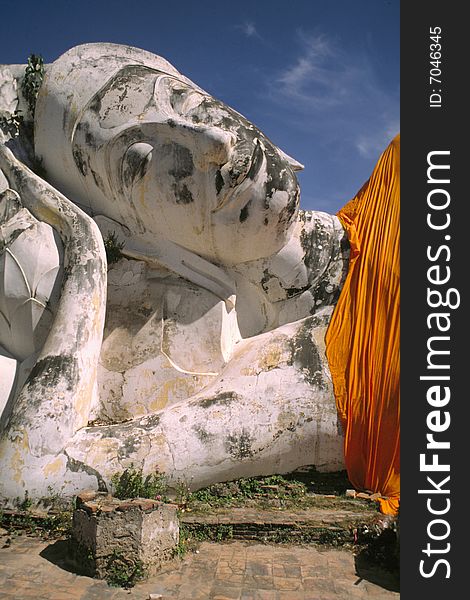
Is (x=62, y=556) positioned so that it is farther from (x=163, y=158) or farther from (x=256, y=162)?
(x=256, y=162)

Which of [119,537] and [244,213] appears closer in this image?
[119,537]

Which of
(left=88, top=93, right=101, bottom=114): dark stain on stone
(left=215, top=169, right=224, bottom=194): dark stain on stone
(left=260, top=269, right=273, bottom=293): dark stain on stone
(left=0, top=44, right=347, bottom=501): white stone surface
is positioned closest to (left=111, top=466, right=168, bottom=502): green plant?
(left=0, top=44, right=347, bottom=501): white stone surface

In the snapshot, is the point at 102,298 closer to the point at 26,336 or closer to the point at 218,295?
the point at 26,336

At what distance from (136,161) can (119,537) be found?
332 centimetres

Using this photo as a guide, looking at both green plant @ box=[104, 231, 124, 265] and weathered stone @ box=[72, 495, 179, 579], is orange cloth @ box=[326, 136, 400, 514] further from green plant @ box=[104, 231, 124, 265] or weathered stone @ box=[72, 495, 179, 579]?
green plant @ box=[104, 231, 124, 265]

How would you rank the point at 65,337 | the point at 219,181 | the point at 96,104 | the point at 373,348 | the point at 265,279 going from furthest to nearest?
the point at 265,279 → the point at 96,104 → the point at 219,181 → the point at 373,348 → the point at 65,337

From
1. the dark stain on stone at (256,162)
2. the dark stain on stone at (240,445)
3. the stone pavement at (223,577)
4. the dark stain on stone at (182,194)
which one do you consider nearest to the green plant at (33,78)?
the dark stain on stone at (182,194)

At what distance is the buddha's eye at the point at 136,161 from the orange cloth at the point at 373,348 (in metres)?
2.07

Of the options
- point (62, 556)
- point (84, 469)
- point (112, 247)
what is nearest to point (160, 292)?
point (112, 247)

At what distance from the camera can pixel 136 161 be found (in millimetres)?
5836

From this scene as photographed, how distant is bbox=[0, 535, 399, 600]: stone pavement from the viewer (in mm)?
3658

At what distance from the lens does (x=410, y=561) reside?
11.8 feet

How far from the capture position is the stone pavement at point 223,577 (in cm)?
366

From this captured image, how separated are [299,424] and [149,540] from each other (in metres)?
1.84
